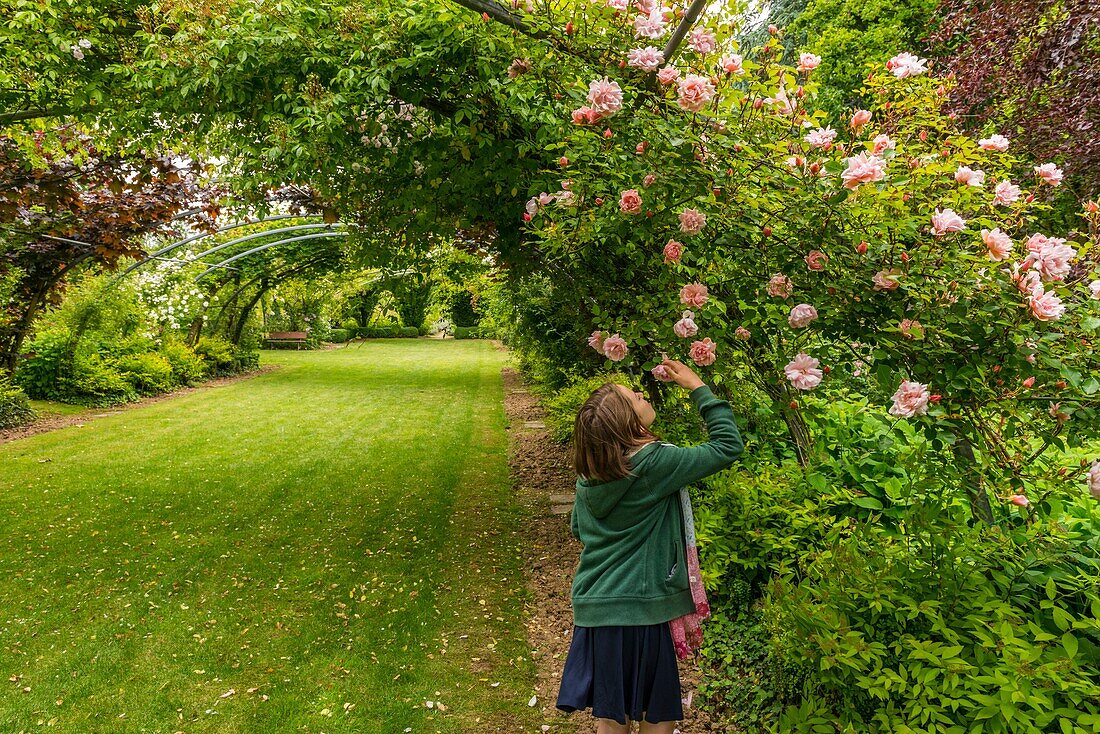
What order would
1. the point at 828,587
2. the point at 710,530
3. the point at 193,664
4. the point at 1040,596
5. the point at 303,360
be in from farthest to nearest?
the point at 303,360 < the point at 193,664 < the point at 710,530 < the point at 828,587 < the point at 1040,596

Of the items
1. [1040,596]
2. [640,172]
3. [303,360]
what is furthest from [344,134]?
[303,360]

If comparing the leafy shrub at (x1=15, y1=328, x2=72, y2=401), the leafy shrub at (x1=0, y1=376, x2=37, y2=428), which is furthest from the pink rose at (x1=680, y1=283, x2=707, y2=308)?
the leafy shrub at (x1=15, y1=328, x2=72, y2=401)

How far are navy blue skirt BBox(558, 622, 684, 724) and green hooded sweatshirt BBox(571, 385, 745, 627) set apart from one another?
0.06 metres

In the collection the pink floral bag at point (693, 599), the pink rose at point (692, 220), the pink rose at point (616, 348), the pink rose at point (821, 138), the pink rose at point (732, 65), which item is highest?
the pink rose at point (732, 65)

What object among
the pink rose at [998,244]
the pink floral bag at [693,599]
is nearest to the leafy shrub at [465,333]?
the pink floral bag at [693,599]

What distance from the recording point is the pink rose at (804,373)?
6.79 ft

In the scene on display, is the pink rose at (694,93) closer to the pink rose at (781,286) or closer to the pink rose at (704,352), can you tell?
the pink rose at (781,286)

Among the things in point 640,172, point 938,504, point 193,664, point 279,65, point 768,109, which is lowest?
point 193,664

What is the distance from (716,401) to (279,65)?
2.91 m

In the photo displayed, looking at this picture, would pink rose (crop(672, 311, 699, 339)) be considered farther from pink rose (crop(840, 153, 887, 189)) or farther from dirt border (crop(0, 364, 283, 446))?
dirt border (crop(0, 364, 283, 446))

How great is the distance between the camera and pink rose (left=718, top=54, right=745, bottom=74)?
7.78 ft

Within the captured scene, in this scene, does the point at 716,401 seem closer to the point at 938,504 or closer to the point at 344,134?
the point at 938,504

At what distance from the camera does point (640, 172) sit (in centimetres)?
231

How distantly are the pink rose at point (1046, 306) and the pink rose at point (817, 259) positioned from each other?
60 centimetres
